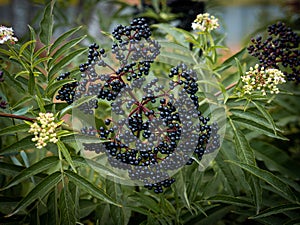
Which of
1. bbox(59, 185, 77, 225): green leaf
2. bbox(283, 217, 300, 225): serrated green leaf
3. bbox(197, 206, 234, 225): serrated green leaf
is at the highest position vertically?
bbox(59, 185, 77, 225): green leaf

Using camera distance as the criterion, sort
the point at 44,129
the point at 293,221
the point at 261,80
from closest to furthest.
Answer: the point at 44,129
the point at 261,80
the point at 293,221

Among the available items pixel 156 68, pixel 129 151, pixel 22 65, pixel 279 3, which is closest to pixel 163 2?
pixel 156 68

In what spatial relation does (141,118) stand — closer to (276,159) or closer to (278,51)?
(278,51)

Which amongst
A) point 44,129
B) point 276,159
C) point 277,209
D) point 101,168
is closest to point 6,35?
point 44,129

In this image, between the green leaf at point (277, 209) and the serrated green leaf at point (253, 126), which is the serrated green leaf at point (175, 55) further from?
the green leaf at point (277, 209)

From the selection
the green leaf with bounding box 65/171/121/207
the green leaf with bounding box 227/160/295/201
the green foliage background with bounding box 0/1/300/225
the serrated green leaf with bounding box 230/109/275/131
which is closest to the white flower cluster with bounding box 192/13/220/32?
the green foliage background with bounding box 0/1/300/225

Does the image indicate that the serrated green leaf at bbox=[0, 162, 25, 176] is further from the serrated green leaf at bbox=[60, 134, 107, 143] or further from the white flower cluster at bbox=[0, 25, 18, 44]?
the white flower cluster at bbox=[0, 25, 18, 44]

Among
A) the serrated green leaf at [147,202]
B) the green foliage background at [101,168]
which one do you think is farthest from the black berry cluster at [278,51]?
the serrated green leaf at [147,202]
